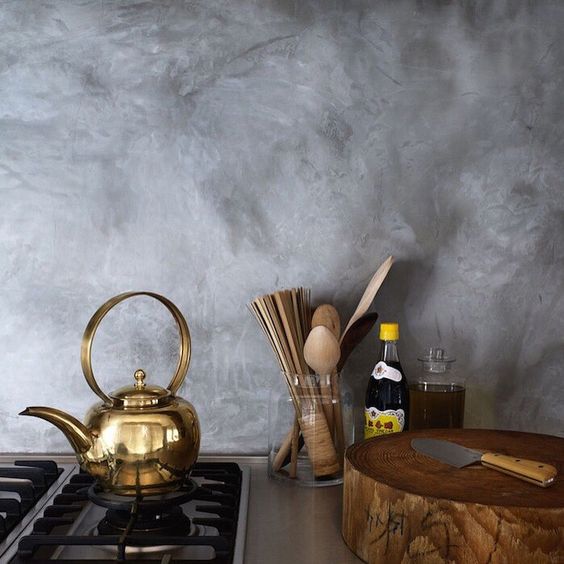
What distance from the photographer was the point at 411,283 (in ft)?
4.20

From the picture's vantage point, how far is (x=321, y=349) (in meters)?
1.11

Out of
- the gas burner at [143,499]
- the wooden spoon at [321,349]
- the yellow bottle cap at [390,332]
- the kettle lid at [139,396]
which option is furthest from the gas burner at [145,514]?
the yellow bottle cap at [390,332]

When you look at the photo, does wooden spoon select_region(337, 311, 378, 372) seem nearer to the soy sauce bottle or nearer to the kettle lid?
the soy sauce bottle

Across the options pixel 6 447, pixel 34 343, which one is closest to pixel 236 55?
pixel 34 343

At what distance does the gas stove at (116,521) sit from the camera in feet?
2.87

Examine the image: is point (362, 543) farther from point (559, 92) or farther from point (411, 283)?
point (559, 92)

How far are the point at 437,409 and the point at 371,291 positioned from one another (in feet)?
0.70

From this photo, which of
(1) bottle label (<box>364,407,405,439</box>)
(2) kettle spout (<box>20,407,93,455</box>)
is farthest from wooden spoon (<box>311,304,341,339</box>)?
(2) kettle spout (<box>20,407,93,455</box>)

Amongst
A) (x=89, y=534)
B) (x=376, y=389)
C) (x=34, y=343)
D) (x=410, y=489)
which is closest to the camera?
(x=410, y=489)

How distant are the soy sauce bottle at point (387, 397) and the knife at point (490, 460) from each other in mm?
127

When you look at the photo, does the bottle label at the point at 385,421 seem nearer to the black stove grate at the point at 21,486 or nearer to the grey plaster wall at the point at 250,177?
the grey plaster wall at the point at 250,177

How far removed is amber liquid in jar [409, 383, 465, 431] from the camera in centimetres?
120

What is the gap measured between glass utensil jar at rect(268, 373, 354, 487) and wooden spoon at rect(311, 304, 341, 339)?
70 millimetres

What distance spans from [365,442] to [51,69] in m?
0.78
